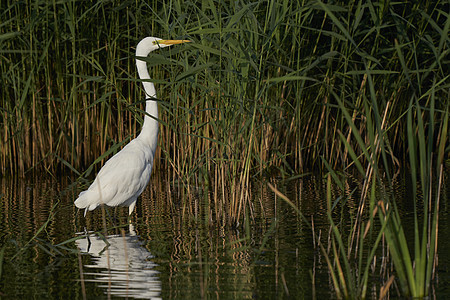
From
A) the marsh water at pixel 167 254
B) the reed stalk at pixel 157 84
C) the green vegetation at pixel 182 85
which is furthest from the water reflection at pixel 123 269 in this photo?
the reed stalk at pixel 157 84

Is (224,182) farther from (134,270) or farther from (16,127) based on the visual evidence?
(16,127)

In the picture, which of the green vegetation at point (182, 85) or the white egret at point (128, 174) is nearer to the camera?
the white egret at point (128, 174)

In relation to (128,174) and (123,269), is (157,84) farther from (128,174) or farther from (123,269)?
(123,269)

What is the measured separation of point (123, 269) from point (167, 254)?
0.43 metres

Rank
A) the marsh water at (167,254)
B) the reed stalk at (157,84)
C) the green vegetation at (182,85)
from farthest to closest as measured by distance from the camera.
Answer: the reed stalk at (157,84) → the green vegetation at (182,85) → the marsh water at (167,254)

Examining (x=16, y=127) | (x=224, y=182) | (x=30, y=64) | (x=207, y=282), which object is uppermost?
(x=30, y=64)

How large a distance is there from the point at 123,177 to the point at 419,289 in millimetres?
3080

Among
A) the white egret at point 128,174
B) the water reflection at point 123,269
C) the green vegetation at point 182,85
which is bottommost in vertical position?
the water reflection at point 123,269

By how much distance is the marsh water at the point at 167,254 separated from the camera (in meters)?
3.65

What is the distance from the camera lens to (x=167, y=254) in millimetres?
4535

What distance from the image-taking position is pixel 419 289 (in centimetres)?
324

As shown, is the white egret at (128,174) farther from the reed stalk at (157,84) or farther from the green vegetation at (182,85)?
the reed stalk at (157,84)

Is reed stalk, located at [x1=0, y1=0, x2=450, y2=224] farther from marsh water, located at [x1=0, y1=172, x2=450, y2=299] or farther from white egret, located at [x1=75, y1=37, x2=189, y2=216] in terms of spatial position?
marsh water, located at [x1=0, y1=172, x2=450, y2=299]

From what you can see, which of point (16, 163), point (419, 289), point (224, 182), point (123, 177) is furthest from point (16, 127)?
point (419, 289)
